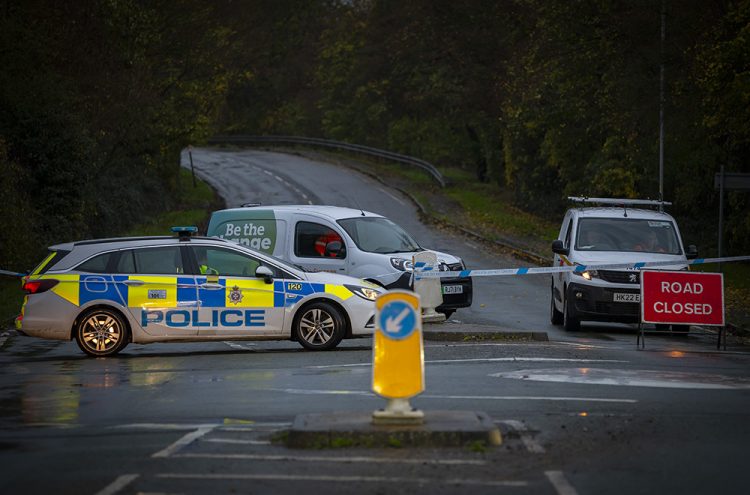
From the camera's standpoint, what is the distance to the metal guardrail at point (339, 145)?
6106cm

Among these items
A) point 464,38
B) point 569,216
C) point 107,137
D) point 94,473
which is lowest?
point 94,473

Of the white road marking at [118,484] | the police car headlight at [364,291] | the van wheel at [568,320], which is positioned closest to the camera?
the white road marking at [118,484]

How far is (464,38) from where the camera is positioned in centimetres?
5897

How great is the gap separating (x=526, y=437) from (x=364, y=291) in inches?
290

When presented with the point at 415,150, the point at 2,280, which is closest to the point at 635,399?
the point at 2,280

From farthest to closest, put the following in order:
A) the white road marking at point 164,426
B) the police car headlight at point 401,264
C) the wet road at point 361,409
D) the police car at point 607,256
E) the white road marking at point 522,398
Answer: the police car headlight at point 401,264, the police car at point 607,256, the white road marking at point 522,398, the white road marking at point 164,426, the wet road at point 361,409

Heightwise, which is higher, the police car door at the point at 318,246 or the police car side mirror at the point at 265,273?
the police car door at the point at 318,246

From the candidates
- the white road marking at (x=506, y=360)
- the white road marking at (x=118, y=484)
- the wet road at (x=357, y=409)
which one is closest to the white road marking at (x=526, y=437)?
the wet road at (x=357, y=409)

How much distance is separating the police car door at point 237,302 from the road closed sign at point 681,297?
17.8 ft

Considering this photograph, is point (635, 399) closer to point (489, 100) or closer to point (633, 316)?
point (633, 316)

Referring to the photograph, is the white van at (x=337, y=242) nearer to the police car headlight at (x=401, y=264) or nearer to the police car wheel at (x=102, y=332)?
the police car headlight at (x=401, y=264)

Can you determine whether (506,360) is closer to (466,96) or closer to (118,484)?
(118,484)

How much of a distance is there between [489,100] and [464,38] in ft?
12.3

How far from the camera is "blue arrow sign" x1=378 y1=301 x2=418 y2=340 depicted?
9.64 meters
